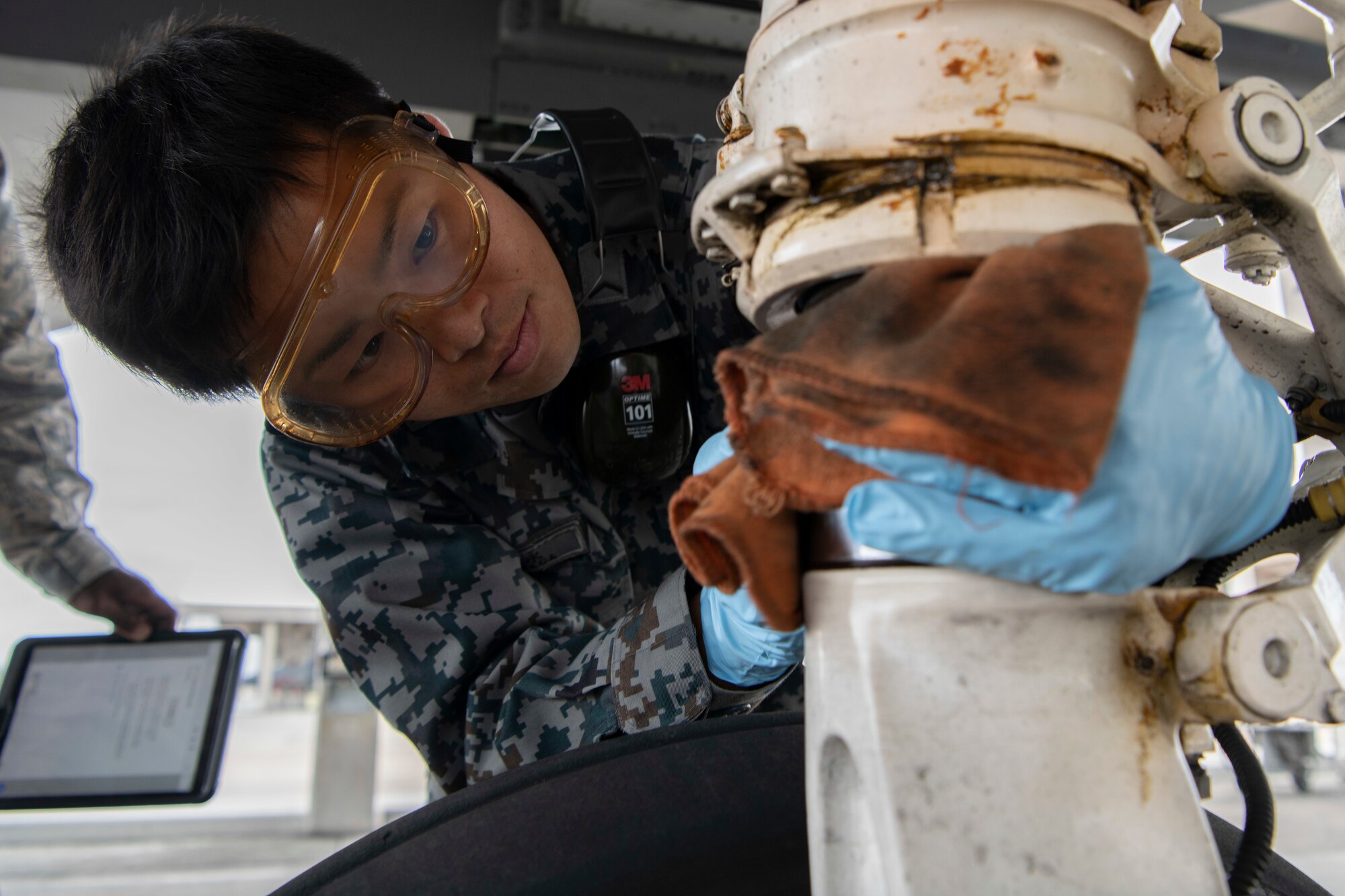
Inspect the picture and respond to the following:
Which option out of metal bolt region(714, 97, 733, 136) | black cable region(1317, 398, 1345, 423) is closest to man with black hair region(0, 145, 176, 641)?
metal bolt region(714, 97, 733, 136)

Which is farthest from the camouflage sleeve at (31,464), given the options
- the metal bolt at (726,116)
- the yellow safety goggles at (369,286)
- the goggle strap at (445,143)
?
the metal bolt at (726,116)

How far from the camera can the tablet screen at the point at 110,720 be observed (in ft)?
5.60

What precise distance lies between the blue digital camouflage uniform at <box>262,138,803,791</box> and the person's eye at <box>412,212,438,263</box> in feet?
0.85

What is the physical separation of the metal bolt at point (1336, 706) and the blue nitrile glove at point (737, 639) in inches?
11.5

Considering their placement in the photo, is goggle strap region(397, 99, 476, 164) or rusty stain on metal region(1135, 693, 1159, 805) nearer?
rusty stain on metal region(1135, 693, 1159, 805)

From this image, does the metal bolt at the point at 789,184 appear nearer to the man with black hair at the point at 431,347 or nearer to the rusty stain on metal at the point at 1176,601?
the rusty stain on metal at the point at 1176,601

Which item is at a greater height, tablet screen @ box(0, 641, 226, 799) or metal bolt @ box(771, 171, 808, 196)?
metal bolt @ box(771, 171, 808, 196)

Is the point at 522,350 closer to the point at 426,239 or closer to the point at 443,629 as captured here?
the point at 426,239

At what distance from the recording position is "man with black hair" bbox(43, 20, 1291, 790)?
2.63 feet

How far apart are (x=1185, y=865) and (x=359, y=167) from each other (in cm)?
85

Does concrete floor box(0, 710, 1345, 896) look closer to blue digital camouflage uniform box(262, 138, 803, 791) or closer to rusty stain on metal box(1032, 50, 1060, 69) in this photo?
blue digital camouflage uniform box(262, 138, 803, 791)

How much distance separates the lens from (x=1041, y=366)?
305 millimetres

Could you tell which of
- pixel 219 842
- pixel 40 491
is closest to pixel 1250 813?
pixel 40 491

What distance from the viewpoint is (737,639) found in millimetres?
724
